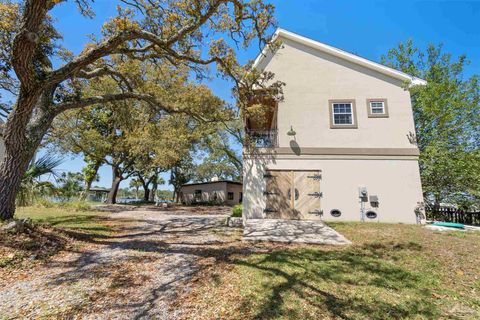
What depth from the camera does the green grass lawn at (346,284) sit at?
3.01 meters

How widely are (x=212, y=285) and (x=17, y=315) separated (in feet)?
7.90

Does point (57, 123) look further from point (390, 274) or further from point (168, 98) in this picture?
point (390, 274)

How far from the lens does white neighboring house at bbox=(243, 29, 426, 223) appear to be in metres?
9.62

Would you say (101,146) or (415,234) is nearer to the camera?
(415,234)

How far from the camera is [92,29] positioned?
7785 mm

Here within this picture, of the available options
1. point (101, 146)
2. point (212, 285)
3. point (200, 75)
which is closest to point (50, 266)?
point (212, 285)

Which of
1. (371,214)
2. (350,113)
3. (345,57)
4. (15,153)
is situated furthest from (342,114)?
(15,153)

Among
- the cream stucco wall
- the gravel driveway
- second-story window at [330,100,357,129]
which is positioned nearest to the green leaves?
the cream stucco wall

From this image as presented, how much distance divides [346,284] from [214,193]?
82.6 feet

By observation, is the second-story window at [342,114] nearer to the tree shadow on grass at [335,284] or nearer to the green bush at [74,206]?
the tree shadow on grass at [335,284]

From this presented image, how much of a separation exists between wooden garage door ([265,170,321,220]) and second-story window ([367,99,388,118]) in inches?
145

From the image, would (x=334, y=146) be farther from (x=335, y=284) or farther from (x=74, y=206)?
(x=74, y=206)

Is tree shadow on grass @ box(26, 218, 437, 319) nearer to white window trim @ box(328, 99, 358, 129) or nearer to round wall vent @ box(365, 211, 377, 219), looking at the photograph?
round wall vent @ box(365, 211, 377, 219)

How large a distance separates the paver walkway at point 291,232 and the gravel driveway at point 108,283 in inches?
72.9
